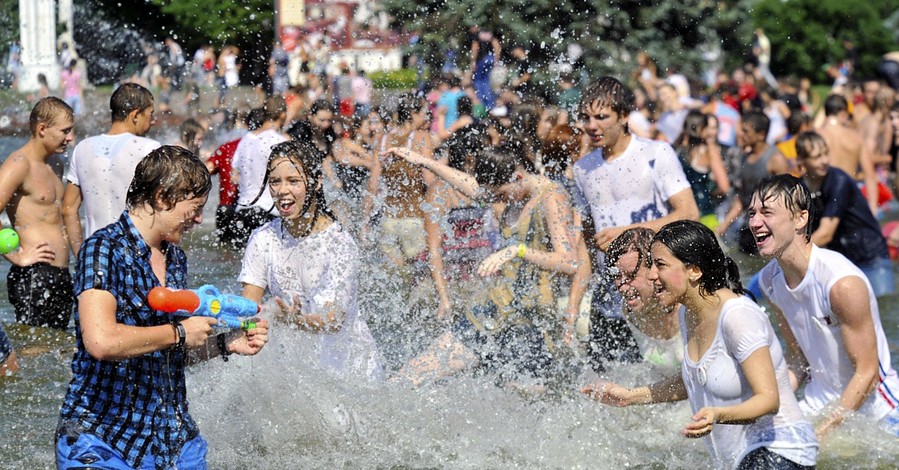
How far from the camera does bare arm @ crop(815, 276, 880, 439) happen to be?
457 centimetres

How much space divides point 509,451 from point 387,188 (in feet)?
10.4

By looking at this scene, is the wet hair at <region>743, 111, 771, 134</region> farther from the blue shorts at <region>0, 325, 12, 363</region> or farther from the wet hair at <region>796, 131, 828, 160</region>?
the blue shorts at <region>0, 325, 12, 363</region>

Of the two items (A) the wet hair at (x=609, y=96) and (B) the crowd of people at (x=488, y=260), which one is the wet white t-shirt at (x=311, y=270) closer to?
(B) the crowd of people at (x=488, y=260)

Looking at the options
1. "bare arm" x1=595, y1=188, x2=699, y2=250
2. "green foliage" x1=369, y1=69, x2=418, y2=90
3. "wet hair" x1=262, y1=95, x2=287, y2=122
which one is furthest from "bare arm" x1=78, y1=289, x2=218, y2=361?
"green foliage" x1=369, y1=69, x2=418, y2=90

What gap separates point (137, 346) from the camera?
11.3 feet

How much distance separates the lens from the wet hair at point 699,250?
3.87 metres

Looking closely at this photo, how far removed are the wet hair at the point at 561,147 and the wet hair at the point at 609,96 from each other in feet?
5.22

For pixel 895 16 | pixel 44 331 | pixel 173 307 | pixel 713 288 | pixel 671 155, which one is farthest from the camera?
pixel 895 16

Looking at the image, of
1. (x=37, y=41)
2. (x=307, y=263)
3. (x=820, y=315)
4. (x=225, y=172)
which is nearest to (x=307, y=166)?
(x=307, y=263)

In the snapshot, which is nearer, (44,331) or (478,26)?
(44,331)

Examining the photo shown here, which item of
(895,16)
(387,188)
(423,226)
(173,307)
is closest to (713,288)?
(173,307)

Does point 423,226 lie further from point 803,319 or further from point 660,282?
point 660,282

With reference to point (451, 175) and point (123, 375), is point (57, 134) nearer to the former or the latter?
point (451, 175)

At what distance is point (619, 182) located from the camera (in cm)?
635
